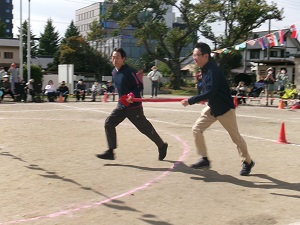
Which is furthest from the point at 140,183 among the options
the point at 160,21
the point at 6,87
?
the point at 160,21

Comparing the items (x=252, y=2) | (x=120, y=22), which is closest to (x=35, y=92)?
(x=120, y=22)

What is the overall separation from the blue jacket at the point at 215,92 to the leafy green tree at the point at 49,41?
90664 mm

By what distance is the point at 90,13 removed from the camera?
139 meters

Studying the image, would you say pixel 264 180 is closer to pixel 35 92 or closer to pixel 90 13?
pixel 35 92

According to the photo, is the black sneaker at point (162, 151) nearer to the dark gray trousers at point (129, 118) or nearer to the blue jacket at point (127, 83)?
the dark gray trousers at point (129, 118)

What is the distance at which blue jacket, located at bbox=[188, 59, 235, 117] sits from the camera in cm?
576

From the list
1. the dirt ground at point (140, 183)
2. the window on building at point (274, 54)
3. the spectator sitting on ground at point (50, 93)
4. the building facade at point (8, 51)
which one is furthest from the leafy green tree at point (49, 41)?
the dirt ground at point (140, 183)

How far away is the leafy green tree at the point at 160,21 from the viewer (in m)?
39.3

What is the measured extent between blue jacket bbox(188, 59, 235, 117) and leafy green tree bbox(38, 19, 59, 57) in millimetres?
90664

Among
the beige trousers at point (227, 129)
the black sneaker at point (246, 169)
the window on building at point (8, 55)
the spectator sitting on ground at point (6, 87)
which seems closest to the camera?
the beige trousers at point (227, 129)

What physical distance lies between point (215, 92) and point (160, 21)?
36.1m

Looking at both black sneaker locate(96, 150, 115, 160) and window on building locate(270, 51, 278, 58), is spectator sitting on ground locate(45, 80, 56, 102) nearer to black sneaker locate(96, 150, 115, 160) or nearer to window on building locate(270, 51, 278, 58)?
black sneaker locate(96, 150, 115, 160)

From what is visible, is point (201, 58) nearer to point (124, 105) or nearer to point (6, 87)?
point (124, 105)

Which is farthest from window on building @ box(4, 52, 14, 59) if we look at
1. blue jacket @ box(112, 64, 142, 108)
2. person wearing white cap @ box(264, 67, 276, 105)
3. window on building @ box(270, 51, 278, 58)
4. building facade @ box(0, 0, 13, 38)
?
building facade @ box(0, 0, 13, 38)
